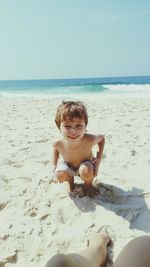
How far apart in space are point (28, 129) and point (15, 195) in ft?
10.2

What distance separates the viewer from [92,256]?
215cm

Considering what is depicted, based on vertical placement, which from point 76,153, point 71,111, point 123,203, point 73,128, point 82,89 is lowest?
point 82,89

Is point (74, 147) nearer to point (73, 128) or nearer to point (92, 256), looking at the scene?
point (73, 128)

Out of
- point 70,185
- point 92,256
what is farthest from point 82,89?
point 92,256

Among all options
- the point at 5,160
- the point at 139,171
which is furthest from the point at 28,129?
the point at 139,171

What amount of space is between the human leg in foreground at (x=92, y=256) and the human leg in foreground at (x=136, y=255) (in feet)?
0.64

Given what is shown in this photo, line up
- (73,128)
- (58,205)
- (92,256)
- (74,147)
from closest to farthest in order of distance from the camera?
(92,256), (58,205), (73,128), (74,147)

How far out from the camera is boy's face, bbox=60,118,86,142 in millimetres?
2996

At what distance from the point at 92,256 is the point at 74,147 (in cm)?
124

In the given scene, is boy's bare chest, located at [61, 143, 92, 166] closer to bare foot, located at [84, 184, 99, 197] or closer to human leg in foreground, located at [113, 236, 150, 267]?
bare foot, located at [84, 184, 99, 197]

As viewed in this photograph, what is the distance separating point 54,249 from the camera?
2.39 meters

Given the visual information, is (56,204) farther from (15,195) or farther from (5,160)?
(5,160)

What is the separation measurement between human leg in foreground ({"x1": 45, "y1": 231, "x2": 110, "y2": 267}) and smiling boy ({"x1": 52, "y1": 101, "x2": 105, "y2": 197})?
0.66 m

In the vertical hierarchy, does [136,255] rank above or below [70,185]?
above
